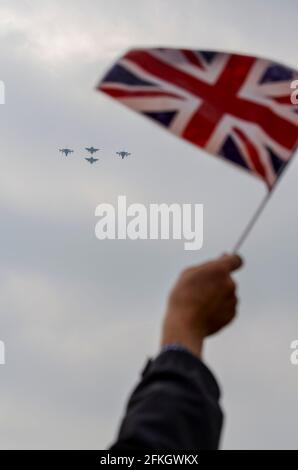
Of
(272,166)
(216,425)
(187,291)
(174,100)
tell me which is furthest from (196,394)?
(174,100)

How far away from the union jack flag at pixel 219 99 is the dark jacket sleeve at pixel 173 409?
2772mm

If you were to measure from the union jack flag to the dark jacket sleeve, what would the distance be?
109 inches

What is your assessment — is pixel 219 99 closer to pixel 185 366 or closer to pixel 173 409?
pixel 185 366

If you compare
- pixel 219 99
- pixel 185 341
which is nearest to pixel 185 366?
pixel 185 341

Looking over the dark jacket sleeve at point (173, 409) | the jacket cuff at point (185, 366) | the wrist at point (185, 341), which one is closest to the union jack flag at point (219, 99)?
the wrist at point (185, 341)

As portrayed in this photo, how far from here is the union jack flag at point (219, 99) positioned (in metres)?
6.21

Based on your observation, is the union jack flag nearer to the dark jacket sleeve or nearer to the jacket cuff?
the jacket cuff

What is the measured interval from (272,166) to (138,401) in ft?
9.72

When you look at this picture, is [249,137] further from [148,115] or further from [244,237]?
[244,237]

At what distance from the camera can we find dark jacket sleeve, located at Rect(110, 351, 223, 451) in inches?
135

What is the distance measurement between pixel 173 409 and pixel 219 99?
3.58 meters

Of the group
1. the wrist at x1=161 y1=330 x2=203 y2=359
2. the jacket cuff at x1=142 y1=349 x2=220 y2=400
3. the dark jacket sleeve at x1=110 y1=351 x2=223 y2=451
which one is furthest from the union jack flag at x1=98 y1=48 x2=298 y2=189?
the dark jacket sleeve at x1=110 y1=351 x2=223 y2=451

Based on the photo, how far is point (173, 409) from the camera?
3.49 meters

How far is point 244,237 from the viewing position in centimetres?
453
